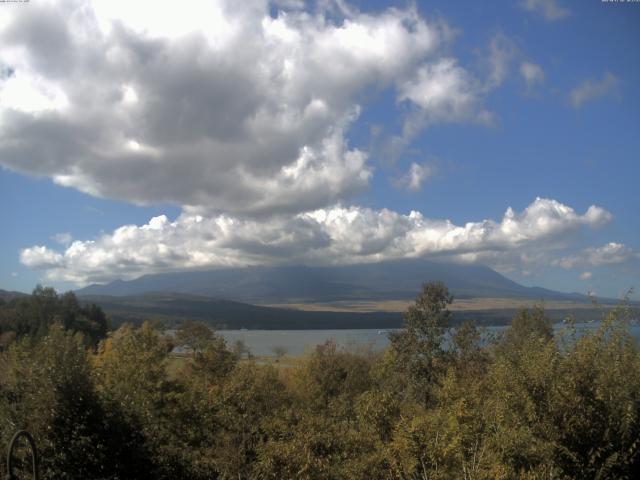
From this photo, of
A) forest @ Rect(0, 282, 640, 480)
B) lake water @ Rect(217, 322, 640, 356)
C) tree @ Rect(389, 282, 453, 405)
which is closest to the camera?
forest @ Rect(0, 282, 640, 480)

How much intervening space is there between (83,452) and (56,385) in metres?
1.80

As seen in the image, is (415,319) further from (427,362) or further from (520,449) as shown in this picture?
(520,449)

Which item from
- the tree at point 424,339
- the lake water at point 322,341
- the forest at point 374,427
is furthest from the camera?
the tree at point 424,339

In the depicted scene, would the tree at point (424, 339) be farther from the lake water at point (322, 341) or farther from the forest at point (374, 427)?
the forest at point (374, 427)

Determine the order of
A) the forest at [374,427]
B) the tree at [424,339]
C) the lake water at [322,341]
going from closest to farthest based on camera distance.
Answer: the forest at [374,427] → the lake water at [322,341] → the tree at [424,339]

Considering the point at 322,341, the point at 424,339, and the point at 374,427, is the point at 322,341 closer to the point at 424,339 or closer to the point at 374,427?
the point at 424,339

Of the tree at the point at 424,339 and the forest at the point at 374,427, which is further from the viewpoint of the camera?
Answer: the tree at the point at 424,339

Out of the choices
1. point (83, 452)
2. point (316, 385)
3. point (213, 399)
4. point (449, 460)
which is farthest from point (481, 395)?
point (316, 385)

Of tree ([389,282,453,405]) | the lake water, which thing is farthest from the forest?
tree ([389,282,453,405])

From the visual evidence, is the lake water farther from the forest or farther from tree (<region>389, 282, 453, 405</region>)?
tree (<region>389, 282, 453, 405</region>)

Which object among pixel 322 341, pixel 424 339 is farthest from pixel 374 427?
pixel 322 341

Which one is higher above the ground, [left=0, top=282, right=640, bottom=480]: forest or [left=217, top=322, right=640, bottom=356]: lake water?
[left=0, top=282, right=640, bottom=480]: forest

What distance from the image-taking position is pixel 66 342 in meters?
16.6

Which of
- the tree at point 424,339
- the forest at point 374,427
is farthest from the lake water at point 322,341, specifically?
the tree at point 424,339
